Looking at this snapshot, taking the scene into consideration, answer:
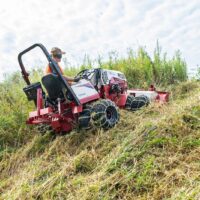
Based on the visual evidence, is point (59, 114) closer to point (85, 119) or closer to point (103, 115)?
point (85, 119)

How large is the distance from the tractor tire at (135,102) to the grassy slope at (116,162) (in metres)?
0.61

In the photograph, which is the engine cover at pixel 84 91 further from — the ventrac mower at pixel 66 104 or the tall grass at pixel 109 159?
the tall grass at pixel 109 159

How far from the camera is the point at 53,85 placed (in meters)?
5.23

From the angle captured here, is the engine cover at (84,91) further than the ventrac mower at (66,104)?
Yes

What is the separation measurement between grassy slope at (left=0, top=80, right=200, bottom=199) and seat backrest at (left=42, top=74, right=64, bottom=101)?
0.70 meters

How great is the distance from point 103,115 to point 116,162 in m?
1.39

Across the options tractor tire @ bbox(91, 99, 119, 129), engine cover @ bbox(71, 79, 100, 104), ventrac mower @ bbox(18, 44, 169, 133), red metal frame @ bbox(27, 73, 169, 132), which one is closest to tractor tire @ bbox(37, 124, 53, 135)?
ventrac mower @ bbox(18, 44, 169, 133)

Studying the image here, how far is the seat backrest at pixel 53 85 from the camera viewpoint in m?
5.15

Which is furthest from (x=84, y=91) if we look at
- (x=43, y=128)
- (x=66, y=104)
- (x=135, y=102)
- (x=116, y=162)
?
(x=116, y=162)

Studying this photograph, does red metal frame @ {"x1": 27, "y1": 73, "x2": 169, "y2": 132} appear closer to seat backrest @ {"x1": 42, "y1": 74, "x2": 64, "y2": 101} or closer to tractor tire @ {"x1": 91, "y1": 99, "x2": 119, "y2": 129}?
seat backrest @ {"x1": 42, "y1": 74, "x2": 64, "y2": 101}

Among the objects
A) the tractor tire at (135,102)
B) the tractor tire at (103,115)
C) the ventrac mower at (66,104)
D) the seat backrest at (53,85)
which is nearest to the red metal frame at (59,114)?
the ventrac mower at (66,104)

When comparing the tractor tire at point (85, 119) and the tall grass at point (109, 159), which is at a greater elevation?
the tractor tire at point (85, 119)

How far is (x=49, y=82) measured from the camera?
5.20 meters

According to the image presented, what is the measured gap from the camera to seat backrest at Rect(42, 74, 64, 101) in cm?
515
